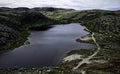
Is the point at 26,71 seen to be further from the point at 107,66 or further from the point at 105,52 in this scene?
the point at 105,52

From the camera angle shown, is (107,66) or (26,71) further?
(107,66)

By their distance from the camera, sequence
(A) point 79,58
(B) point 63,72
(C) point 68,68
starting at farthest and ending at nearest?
1. (A) point 79,58
2. (C) point 68,68
3. (B) point 63,72

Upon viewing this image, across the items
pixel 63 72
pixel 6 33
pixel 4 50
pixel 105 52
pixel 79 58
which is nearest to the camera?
pixel 63 72

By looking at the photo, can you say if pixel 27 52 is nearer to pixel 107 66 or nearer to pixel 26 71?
pixel 26 71

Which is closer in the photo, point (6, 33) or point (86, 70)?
point (86, 70)

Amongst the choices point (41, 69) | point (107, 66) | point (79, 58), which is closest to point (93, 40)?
point (79, 58)

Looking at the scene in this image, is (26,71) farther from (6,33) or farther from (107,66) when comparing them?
(6,33)

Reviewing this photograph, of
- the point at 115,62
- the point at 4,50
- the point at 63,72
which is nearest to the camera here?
the point at 63,72

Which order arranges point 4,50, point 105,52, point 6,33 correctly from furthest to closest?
1. point 6,33
2. point 4,50
3. point 105,52

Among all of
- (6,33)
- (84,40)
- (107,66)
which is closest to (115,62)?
(107,66)
